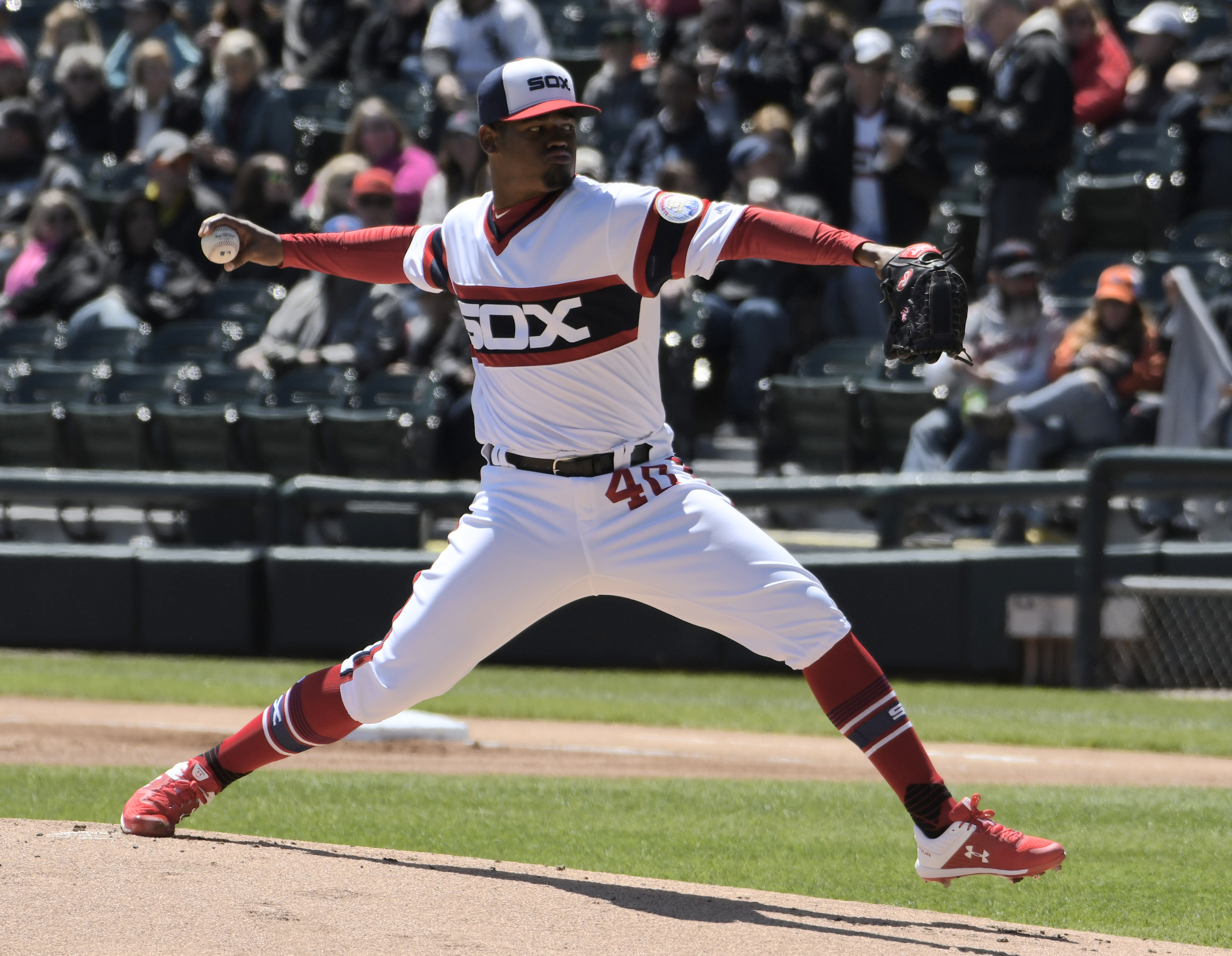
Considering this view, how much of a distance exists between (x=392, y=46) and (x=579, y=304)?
1122 centimetres

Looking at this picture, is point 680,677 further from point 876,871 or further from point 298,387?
point 876,871

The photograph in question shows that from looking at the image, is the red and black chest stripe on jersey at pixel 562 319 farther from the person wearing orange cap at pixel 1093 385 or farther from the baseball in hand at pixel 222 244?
the person wearing orange cap at pixel 1093 385

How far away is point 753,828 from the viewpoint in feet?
17.7

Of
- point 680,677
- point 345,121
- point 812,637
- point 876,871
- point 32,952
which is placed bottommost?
point 680,677

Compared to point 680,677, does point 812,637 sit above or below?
above

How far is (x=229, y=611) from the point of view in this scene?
10.2 meters

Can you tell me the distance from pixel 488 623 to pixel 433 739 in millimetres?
3155

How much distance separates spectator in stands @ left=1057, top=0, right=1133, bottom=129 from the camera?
11.3 m

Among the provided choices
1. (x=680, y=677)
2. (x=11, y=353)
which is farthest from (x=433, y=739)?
(x=11, y=353)

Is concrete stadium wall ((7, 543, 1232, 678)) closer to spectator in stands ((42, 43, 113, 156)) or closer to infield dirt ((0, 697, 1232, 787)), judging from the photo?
infield dirt ((0, 697, 1232, 787))

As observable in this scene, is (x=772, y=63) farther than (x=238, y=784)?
Yes

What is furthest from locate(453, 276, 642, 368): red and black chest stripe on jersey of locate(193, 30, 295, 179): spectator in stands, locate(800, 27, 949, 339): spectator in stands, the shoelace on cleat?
locate(193, 30, 295, 179): spectator in stands

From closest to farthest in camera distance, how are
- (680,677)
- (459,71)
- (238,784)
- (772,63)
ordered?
(238,784) < (680,677) < (772,63) < (459,71)

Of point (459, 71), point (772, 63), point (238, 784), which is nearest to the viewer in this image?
point (238, 784)
